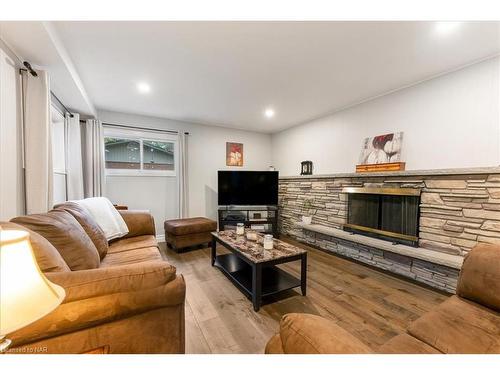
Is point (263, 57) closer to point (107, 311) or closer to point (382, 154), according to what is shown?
point (382, 154)

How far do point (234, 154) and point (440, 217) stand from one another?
136 inches

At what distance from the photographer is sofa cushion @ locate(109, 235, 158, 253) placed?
2.11 metres

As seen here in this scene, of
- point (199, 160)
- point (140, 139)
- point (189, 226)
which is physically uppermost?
point (140, 139)

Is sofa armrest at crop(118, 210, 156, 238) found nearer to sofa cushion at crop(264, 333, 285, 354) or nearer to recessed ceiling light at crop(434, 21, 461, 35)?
sofa cushion at crop(264, 333, 285, 354)

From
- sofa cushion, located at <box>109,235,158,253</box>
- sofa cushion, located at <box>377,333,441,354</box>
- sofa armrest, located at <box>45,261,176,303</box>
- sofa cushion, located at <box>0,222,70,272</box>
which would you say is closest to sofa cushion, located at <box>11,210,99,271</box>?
A: sofa cushion, located at <box>0,222,70,272</box>

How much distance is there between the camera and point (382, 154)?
278cm

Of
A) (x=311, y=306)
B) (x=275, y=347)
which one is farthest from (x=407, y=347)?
(x=311, y=306)

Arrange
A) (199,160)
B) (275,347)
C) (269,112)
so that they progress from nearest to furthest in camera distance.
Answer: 1. (275,347)
2. (269,112)
3. (199,160)

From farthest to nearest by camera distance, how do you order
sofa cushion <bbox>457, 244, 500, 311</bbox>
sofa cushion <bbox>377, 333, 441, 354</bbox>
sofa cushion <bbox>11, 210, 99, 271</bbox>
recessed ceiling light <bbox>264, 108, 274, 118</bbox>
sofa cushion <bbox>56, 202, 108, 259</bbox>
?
1. recessed ceiling light <bbox>264, 108, 274, 118</bbox>
2. sofa cushion <bbox>56, 202, 108, 259</bbox>
3. sofa cushion <bbox>11, 210, 99, 271</bbox>
4. sofa cushion <bbox>457, 244, 500, 311</bbox>
5. sofa cushion <bbox>377, 333, 441, 354</bbox>

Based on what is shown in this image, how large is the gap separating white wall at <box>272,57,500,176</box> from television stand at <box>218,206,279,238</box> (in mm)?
1381

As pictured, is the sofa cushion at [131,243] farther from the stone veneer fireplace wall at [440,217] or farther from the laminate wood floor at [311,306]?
the stone veneer fireplace wall at [440,217]

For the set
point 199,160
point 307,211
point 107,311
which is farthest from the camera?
point 199,160
